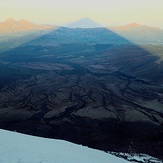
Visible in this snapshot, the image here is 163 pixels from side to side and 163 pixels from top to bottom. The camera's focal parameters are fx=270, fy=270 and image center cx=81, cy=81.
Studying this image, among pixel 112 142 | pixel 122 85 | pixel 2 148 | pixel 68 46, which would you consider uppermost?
pixel 2 148

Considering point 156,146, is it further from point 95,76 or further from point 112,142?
point 95,76

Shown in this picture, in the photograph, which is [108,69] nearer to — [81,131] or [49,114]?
[49,114]

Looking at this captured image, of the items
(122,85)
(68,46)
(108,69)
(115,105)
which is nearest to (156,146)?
(115,105)

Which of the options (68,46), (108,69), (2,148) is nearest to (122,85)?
(108,69)

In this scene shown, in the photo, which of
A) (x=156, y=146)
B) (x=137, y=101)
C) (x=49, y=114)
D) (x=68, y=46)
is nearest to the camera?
A: (x=156, y=146)

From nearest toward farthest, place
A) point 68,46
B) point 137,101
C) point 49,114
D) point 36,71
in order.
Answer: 1. point 49,114
2. point 137,101
3. point 36,71
4. point 68,46

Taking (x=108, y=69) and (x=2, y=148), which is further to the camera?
(x=108, y=69)

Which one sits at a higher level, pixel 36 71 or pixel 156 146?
pixel 156 146
